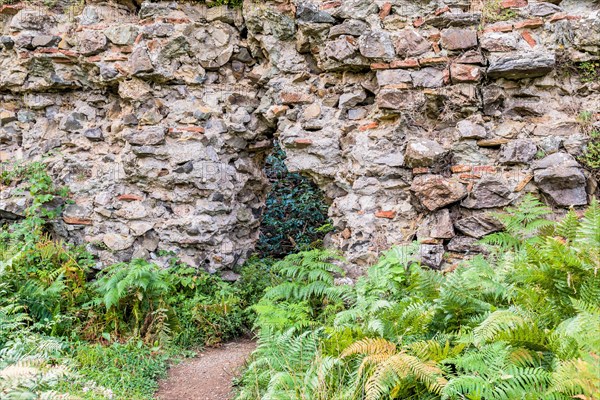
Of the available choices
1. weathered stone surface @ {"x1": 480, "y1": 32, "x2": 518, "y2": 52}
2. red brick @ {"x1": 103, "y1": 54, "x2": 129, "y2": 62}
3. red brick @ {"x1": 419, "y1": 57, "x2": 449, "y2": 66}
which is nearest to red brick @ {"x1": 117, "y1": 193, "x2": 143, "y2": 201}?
red brick @ {"x1": 103, "y1": 54, "x2": 129, "y2": 62}

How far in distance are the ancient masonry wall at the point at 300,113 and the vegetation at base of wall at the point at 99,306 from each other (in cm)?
29

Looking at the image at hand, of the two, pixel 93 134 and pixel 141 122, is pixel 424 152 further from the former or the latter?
pixel 93 134

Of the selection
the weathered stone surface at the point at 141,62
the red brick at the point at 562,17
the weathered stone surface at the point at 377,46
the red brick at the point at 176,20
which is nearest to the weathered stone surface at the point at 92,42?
the weathered stone surface at the point at 141,62

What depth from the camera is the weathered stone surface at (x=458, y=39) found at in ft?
16.7

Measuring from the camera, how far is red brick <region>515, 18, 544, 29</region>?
5.00 meters

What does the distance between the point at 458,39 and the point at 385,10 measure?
92cm

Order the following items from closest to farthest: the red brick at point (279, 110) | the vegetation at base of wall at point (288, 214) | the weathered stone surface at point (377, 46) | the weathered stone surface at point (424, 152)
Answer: the weathered stone surface at point (424, 152)
the weathered stone surface at point (377, 46)
the red brick at point (279, 110)
the vegetation at base of wall at point (288, 214)

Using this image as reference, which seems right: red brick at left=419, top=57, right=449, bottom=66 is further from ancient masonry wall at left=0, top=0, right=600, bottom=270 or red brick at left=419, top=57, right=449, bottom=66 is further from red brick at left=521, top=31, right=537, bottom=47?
red brick at left=521, top=31, right=537, bottom=47

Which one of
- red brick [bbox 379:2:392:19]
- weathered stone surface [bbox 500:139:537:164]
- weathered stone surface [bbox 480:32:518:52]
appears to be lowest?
weathered stone surface [bbox 500:139:537:164]

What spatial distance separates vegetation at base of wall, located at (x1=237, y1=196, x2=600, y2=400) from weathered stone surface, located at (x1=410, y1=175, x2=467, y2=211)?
2.92ft

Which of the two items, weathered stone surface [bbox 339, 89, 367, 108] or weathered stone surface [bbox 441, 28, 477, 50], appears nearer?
weathered stone surface [bbox 441, 28, 477, 50]

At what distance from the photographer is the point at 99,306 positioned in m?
5.21

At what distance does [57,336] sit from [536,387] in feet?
14.4

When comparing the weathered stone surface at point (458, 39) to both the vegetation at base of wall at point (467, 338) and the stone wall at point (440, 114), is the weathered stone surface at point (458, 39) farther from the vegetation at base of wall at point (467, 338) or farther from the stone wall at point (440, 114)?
the vegetation at base of wall at point (467, 338)
